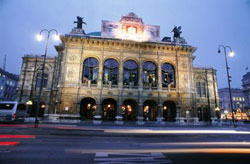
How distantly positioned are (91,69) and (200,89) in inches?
1053

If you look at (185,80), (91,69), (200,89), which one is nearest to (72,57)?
(91,69)

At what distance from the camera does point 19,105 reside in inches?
803

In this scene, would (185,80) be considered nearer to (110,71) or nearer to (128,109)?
(128,109)

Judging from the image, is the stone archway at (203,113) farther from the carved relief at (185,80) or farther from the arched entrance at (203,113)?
the carved relief at (185,80)

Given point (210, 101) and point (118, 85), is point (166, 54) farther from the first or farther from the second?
point (210, 101)

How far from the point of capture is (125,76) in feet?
94.9

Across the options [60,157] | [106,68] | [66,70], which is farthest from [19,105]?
[60,157]

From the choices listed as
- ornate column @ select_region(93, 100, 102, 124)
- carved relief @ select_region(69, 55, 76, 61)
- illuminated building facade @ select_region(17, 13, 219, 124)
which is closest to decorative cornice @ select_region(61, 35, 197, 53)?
illuminated building facade @ select_region(17, 13, 219, 124)

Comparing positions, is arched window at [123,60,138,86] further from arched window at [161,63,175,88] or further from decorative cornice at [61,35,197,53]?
arched window at [161,63,175,88]

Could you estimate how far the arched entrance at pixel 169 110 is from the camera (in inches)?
1166

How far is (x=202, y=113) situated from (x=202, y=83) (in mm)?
7397

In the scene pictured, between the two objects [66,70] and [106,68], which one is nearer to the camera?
[66,70]

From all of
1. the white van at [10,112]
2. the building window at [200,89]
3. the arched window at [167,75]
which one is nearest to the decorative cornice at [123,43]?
the arched window at [167,75]

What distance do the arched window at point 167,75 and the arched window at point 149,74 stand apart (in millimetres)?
1706
